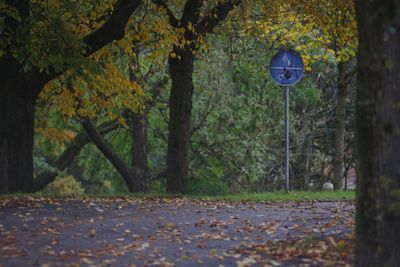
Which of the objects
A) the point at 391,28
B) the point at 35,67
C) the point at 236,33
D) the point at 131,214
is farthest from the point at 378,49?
the point at 236,33

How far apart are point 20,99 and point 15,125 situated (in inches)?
23.1

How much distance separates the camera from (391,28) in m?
6.78

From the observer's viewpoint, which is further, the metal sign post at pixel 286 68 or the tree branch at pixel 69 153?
the tree branch at pixel 69 153

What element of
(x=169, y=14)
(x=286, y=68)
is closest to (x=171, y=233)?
(x=286, y=68)

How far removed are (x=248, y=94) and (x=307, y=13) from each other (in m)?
9.79

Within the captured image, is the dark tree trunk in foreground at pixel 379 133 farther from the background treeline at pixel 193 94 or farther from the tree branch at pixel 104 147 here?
the tree branch at pixel 104 147

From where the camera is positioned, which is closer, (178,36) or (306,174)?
(178,36)

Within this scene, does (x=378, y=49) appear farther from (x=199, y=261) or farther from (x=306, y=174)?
(x=306, y=174)

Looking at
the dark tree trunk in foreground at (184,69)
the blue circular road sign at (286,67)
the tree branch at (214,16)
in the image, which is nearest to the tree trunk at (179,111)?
the dark tree trunk in foreground at (184,69)

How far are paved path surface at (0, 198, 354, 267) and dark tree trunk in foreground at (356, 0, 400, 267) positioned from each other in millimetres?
1485

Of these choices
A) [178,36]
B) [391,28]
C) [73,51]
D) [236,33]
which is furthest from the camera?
[236,33]

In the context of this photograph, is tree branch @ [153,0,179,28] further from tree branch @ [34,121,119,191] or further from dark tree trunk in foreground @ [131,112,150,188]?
tree branch @ [34,121,119,191]

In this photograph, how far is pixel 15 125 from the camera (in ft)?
55.1

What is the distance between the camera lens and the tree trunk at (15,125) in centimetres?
1661
